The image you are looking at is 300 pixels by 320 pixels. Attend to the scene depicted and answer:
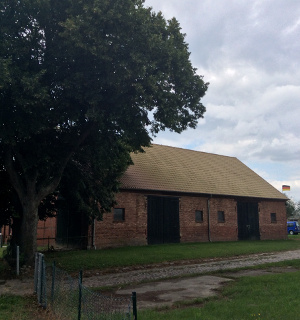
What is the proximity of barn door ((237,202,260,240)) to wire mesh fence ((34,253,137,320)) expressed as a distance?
23629 mm

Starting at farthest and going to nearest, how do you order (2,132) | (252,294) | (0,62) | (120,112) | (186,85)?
(186,85)
(120,112)
(2,132)
(0,62)
(252,294)

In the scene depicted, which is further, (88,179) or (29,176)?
(88,179)

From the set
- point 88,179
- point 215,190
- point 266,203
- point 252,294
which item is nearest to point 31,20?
point 88,179

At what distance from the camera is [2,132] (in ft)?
40.4

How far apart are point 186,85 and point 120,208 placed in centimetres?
1185

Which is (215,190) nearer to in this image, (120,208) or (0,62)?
(120,208)

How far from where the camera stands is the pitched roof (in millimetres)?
26156

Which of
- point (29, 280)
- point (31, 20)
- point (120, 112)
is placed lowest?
point (29, 280)

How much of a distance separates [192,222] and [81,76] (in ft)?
58.2

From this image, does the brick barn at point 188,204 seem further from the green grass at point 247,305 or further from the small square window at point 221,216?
the green grass at point 247,305

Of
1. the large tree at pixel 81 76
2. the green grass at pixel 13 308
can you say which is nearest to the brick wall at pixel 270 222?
the large tree at pixel 81 76

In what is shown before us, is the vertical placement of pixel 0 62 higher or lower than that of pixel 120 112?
higher

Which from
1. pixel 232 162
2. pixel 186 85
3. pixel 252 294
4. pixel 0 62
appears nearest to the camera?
pixel 252 294

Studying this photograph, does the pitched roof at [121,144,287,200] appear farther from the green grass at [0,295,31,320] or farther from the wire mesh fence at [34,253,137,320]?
the wire mesh fence at [34,253,137,320]
